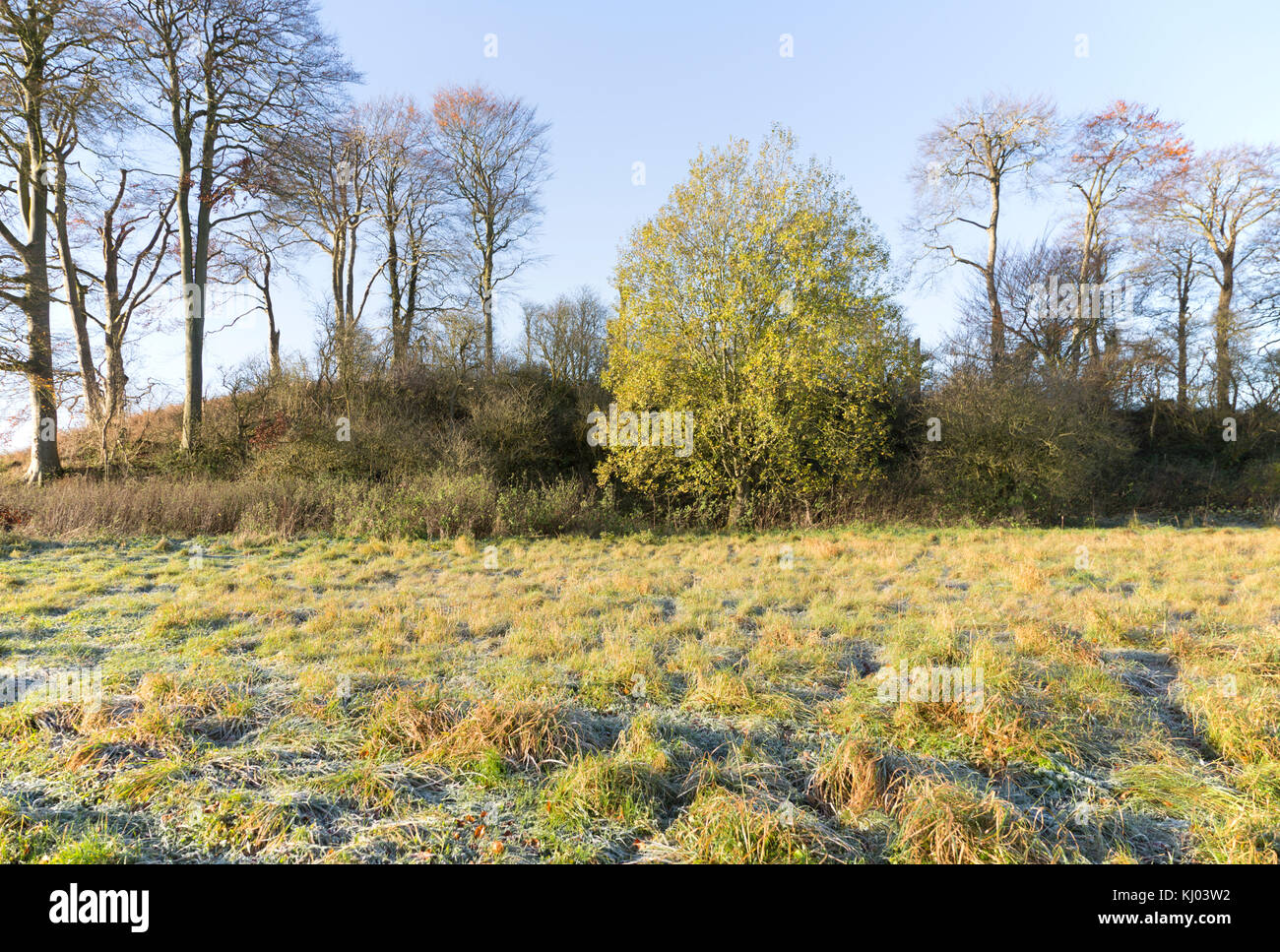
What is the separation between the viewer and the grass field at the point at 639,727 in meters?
2.78

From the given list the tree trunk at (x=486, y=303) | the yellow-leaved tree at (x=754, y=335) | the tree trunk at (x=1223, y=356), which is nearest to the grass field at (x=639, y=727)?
the yellow-leaved tree at (x=754, y=335)

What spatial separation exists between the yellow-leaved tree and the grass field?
21.4ft

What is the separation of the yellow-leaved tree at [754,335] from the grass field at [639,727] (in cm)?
653

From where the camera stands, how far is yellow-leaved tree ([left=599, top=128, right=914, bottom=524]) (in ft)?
41.6

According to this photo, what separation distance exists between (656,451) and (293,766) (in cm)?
1079

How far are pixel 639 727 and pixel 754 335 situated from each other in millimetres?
10867

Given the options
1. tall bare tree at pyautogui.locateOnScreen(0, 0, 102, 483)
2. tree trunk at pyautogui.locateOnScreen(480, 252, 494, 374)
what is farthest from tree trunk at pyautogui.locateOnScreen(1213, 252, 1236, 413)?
tall bare tree at pyautogui.locateOnScreen(0, 0, 102, 483)

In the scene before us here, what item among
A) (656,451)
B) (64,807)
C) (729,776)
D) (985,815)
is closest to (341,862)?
(64,807)

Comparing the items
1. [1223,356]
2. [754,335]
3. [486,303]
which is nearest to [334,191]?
[486,303]

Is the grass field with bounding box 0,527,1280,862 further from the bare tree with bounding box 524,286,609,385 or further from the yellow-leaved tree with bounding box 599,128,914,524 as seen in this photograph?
the bare tree with bounding box 524,286,609,385

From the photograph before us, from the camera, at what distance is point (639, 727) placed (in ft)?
12.0

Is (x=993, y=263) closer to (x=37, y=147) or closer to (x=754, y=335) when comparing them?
(x=754, y=335)

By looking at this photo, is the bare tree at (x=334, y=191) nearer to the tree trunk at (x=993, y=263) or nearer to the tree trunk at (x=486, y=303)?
the tree trunk at (x=486, y=303)

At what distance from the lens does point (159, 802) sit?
9.78ft
